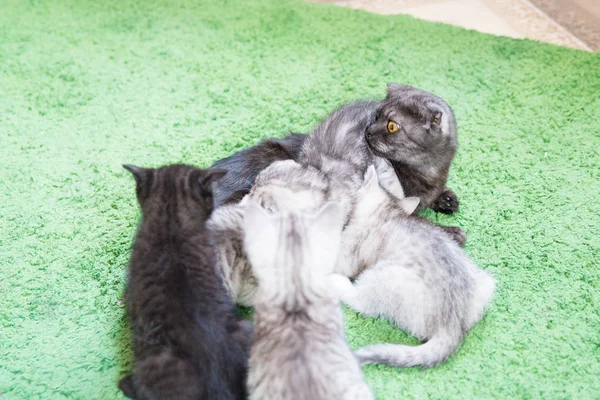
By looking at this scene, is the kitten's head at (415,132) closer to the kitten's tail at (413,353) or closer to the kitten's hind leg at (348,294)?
the kitten's hind leg at (348,294)

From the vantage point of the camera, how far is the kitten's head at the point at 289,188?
2.07 m

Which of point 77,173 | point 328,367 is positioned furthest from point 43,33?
point 328,367

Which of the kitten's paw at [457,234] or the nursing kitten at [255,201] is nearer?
the nursing kitten at [255,201]

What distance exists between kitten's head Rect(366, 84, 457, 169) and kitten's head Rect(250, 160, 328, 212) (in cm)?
36

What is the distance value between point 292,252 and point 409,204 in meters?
0.82

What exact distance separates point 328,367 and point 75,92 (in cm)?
222

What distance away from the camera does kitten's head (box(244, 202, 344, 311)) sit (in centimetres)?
157

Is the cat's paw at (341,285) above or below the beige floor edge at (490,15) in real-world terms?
below

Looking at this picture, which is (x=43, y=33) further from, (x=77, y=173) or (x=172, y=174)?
(x=172, y=174)

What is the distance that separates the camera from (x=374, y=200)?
2199mm

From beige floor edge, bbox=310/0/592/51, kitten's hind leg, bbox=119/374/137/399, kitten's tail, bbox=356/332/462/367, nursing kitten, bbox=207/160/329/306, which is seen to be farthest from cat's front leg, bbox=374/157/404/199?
beige floor edge, bbox=310/0/592/51

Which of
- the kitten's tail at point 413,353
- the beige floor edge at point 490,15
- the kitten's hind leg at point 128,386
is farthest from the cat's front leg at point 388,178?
the beige floor edge at point 490,15

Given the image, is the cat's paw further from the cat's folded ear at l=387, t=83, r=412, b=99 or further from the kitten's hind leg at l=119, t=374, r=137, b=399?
the cat's folded ear at l=387, t=83, r=412, b=99

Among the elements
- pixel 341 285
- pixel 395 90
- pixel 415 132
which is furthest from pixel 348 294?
pixel 395 90
